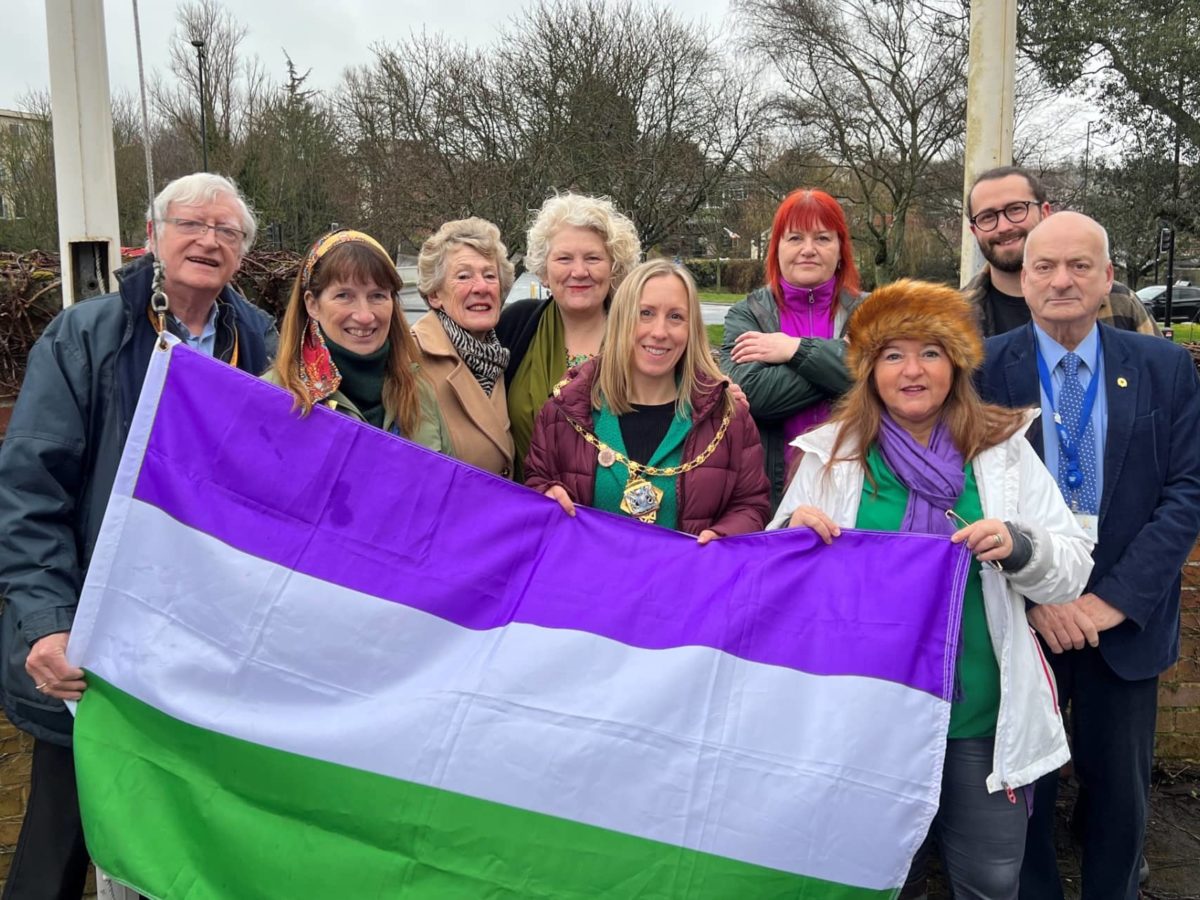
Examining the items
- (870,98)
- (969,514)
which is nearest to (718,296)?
(870,98)

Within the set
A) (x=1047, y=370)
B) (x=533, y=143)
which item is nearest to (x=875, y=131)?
(x=533, y=143)

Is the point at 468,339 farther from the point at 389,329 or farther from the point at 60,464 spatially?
the point at 60,464

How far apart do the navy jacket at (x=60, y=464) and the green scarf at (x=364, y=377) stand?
513 millimetres

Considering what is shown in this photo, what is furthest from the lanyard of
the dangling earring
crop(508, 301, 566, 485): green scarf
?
the dangling earring

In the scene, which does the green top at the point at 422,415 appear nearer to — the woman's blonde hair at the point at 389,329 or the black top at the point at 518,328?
the woman's blonde hair at the point at 389,329

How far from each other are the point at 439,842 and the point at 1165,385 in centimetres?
236

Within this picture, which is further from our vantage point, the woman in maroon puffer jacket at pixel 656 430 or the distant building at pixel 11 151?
the distant building at pixel 11 151

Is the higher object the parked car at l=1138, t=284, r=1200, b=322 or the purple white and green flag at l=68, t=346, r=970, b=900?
the parked car at l=1138, t=284, r=1200, b=322

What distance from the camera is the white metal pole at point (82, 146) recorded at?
3.23 m

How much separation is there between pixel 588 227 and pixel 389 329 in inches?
34.5

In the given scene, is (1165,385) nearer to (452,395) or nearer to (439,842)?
(452,395)

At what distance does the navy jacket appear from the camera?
259 cm

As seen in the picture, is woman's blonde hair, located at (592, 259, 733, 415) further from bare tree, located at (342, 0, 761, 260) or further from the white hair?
bare tree, located at (342, 0, 761, 260)

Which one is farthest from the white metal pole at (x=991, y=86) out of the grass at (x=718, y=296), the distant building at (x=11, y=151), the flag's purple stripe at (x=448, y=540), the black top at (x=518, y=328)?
the grass at (x=718, y=296)
